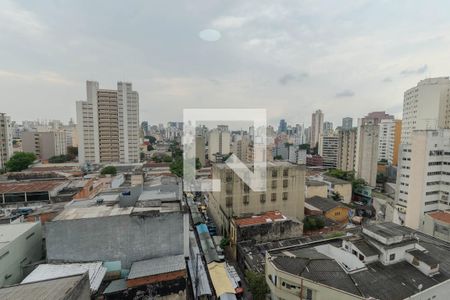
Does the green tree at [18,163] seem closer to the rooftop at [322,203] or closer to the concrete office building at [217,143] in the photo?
the concrete office building at [217,143]

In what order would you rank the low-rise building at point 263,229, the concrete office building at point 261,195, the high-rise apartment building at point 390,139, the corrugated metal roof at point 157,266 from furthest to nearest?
the high-rise apartment building at point 390,139 < the concrete office building at point 261,195 < the low-rise building at point 263,229 < the corrugated metal roof at point 157,266

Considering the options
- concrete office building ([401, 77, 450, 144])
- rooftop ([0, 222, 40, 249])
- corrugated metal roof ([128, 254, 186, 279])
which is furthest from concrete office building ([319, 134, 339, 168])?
rooftop ([0, 222, 40, 249])

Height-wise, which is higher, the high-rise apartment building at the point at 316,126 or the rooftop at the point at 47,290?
the high-rise apartment building at the point at 316,126

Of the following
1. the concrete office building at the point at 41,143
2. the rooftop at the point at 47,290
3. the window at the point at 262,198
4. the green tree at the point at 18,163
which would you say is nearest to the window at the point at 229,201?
the window at the point at 262,198

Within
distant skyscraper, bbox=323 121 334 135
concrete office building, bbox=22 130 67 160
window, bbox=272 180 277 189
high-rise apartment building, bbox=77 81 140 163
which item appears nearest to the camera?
window, bbox=272 180 277 189

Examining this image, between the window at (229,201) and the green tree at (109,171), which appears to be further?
the green tree at (109,171)

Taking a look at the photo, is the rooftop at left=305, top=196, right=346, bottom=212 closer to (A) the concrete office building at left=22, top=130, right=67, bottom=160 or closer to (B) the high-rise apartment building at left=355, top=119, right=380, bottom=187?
(B) the high-rise apartment building at left=355, top=119, right=380, bottom=187

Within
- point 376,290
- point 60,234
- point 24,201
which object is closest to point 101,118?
point 24,201

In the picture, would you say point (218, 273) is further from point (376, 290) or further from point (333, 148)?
point (333, 148)
